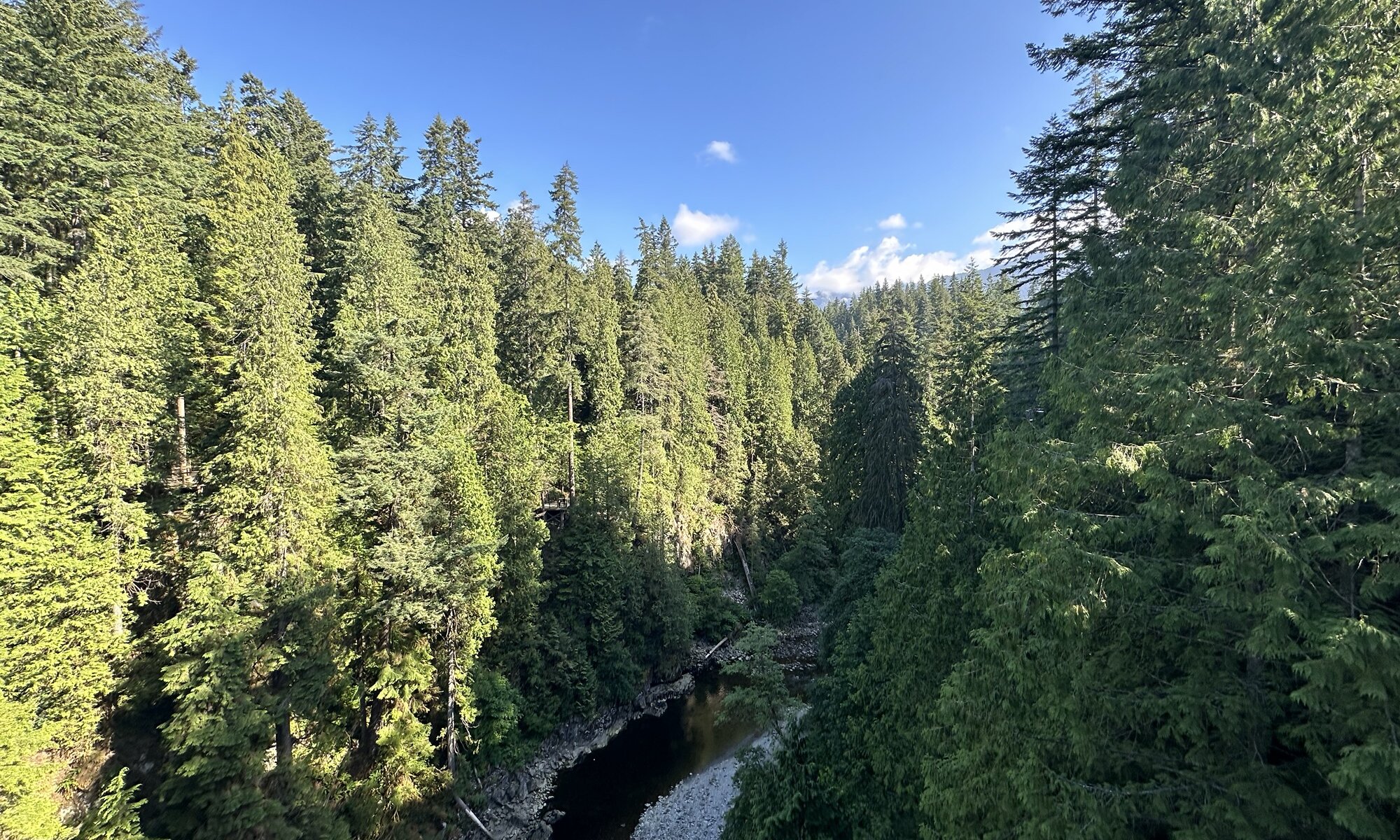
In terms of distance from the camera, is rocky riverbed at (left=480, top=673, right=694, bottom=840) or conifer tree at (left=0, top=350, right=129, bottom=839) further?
rocky riverbed at (left=480, top=673, right=694, bottom=840)

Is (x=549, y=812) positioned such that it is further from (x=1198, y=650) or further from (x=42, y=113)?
(x=42, y=113)

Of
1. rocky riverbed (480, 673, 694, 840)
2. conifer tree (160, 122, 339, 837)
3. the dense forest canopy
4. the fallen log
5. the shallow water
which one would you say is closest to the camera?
the dense forest canopy

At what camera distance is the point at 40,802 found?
9.63m

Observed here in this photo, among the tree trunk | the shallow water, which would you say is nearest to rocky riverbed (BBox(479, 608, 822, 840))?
the shallow water

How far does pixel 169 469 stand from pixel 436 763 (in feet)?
37.5

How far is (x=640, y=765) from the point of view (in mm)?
22422

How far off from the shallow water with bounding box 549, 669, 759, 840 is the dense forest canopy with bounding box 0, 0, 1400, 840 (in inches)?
80.1

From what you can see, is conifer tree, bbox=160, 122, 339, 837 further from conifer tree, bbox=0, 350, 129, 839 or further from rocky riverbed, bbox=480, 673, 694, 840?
rocky riverbed, bbox=480, 673, 694, 840

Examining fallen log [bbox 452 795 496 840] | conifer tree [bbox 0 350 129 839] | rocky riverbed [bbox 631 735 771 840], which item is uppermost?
conifer tree [bbox 0 350 129 839]

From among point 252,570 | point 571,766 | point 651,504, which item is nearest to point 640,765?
point 571,766

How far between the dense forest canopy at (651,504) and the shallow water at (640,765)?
6.67 ft

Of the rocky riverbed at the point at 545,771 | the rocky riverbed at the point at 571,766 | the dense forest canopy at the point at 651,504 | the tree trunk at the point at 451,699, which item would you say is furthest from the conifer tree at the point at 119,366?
the rocky riverbed at the point at 571,766

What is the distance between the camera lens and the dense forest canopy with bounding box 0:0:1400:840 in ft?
17.7

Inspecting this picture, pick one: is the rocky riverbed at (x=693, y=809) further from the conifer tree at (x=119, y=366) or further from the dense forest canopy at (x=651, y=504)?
the conifer tree at (x=119, y=366)
